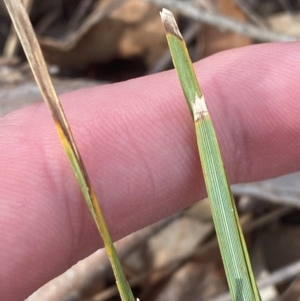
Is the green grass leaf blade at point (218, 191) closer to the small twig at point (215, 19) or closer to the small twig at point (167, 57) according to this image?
the small twig at point (215, 19)

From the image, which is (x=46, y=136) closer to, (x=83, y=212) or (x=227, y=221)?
(x=83, y=212)

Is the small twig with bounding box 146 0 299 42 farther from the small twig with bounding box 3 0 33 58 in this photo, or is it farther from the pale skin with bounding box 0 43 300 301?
the small twig with bounding box 3 0 33 58

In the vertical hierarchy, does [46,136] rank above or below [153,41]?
below

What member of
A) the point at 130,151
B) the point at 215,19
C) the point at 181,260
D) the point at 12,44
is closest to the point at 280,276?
the point at 181,260

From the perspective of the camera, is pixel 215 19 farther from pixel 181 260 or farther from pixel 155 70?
pixel 181 260

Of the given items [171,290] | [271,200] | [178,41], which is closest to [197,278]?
[171,290]

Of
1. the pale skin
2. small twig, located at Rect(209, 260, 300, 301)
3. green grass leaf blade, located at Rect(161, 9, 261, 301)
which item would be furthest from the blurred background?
green grass leaf blade, located at Rect(161, 9, 261, 301)
